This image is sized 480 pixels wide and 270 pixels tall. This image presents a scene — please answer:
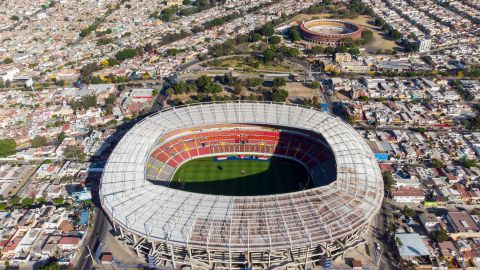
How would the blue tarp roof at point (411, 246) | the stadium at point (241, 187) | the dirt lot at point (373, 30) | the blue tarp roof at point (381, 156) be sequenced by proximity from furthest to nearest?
the dirt lot at point (373, 30) → the blue tarp roof at point (381, 156) → the blue tarp roof at point (411, 246) → the stadium at point (241, 187)

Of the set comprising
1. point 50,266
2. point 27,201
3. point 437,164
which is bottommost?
point 437,164

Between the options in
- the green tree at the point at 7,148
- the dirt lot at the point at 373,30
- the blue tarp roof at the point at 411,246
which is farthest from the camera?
the dirt lot at the point at 373,30

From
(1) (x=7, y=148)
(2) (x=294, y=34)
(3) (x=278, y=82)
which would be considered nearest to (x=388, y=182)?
(3) (x=278, y=82)

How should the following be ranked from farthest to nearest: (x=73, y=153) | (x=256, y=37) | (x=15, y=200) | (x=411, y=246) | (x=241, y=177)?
(x=256, y=37) → (x=73, y=153) → (x=241, y=177) → (x=15, y=200) → (x=411, y=246)

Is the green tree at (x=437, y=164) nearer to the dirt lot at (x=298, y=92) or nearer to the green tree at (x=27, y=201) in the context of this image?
the dirt lot at (x=298, y=92)

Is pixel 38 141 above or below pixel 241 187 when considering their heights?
above

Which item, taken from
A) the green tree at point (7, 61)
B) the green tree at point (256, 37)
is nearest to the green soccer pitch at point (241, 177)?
the green tree at point (256, 37)

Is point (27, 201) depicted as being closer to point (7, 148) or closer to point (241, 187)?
point (7, 148)
